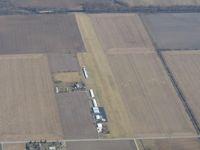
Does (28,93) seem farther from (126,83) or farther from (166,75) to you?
(166,75)

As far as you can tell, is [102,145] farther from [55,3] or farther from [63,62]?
[55,3]

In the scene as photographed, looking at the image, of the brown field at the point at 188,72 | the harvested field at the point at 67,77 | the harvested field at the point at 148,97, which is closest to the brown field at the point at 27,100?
the harvested field at the point at 67,77

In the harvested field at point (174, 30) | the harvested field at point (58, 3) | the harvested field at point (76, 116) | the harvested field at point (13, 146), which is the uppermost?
the harvested field at point (58, 3)

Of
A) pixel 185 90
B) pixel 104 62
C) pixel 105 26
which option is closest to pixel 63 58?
pixel 104 62

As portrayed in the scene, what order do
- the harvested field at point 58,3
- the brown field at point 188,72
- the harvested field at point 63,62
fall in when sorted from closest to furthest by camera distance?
the brown field at point 188,72 < the harvested field at point 63,62 < the harvested field at point 58,3

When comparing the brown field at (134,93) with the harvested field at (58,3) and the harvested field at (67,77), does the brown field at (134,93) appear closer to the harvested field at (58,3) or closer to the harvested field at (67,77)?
the harvested field at (67,77)
